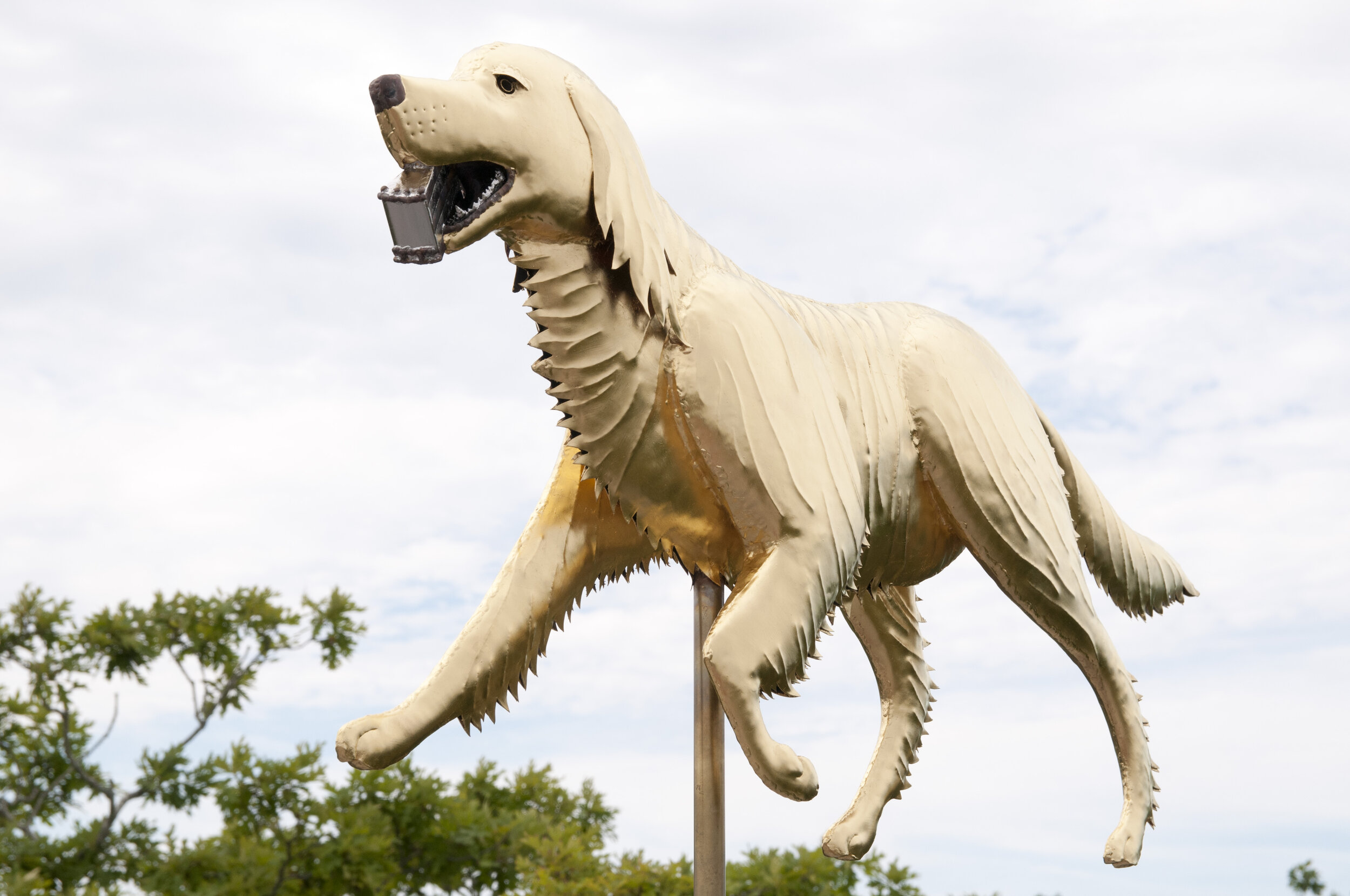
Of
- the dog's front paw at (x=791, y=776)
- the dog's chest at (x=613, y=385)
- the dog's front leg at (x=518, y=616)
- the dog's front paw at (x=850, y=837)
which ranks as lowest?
the dog's front paw at (x=791, y=776)

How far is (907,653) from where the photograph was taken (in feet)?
11.9

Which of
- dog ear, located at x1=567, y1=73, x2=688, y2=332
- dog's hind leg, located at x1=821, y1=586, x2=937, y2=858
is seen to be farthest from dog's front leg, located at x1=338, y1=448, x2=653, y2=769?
dog's hind leg, located at x1=821, y1=586, x2=937, y2=858

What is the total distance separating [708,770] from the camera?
10.3 ft

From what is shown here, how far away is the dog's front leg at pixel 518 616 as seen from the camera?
3027 mm

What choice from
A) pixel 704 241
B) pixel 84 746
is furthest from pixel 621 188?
pixel 84 746

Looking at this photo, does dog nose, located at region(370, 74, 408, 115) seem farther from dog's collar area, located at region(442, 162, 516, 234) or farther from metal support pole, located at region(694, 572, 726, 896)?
metal support pole, located at region(694, 572, 726, 896)

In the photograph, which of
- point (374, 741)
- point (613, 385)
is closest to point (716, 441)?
point (613, 385)

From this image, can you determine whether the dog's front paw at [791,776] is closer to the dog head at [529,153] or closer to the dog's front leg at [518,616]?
the dog's front leg at [518,616]

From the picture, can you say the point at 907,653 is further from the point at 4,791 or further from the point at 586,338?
the point at 4,791

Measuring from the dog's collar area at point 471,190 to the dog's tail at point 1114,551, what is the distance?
1.56m

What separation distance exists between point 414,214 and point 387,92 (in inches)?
9.3

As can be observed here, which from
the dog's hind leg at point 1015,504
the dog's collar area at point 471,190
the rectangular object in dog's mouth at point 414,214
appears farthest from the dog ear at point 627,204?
the dog's hind leg at point 1015,504

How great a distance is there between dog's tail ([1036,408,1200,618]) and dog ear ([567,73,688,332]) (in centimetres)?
123

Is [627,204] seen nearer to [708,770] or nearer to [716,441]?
[716,441]
